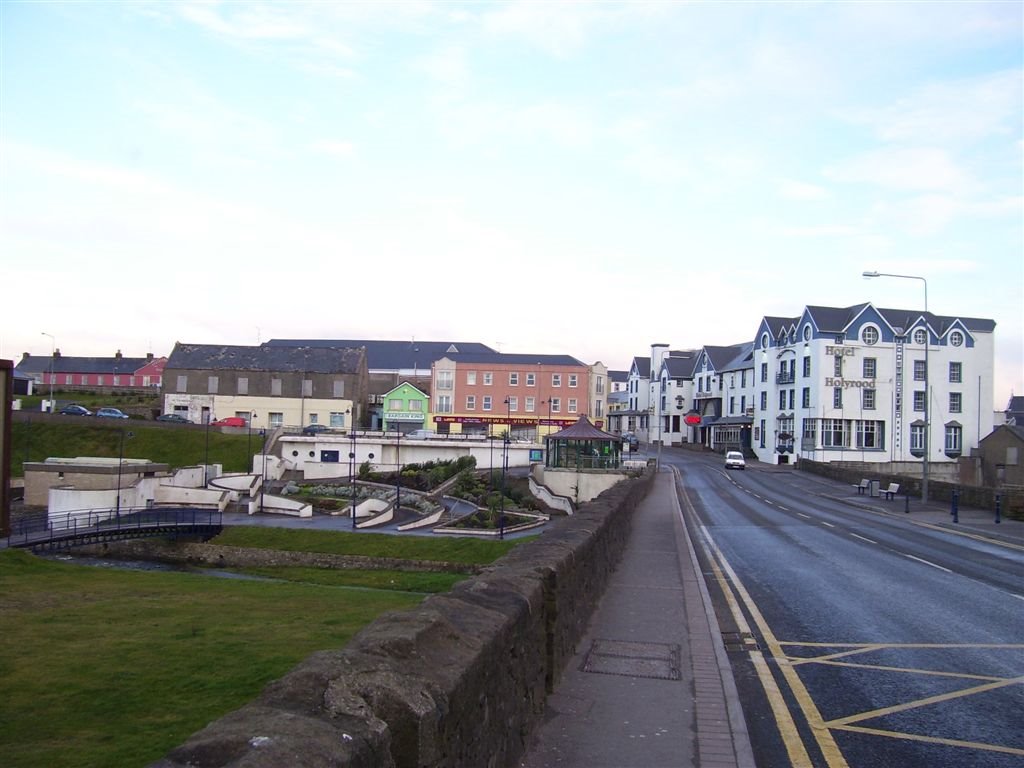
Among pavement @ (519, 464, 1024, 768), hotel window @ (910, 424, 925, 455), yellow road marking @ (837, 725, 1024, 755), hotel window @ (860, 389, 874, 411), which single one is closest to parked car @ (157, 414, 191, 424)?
hotel window @ (860, 389, 874, 411)

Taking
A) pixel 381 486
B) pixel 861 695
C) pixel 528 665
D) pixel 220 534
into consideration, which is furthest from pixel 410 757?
pixel 381 486

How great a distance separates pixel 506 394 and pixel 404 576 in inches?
2065

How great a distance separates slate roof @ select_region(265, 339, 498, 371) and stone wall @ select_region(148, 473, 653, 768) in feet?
388

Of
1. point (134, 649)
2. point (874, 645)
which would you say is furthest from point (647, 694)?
point (134, 649)

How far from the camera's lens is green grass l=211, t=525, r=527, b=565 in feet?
142

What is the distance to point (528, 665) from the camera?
6.83 m

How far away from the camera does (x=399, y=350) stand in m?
132

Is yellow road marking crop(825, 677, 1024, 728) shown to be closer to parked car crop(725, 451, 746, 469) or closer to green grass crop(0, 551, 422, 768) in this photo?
green grass crop(0, 551, 422, 768)

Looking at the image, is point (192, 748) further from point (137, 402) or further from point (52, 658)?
point (137, 402)

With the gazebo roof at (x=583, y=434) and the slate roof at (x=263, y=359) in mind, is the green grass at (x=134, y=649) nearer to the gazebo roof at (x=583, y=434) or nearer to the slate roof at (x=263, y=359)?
A: the gazebo roof at (x=583, y=434)

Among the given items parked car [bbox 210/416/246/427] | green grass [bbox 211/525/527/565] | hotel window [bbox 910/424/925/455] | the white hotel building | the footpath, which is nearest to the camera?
the footpath

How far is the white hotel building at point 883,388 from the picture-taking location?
78375 millimetres

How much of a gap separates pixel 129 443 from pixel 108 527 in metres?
29.7

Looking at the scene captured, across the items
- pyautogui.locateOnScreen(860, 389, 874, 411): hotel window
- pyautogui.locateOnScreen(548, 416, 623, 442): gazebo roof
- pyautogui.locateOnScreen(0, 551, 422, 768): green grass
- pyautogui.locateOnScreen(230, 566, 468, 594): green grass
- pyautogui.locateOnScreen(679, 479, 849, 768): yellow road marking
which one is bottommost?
pyautogui.locateOnScreen(230, 566, 468, 594): green grass
